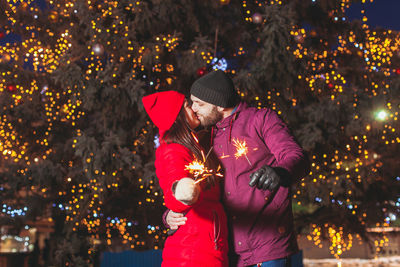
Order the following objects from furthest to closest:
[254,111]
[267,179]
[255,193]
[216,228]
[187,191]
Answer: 1. [254,111]
2. [255,193]
3. [216,228]
4. [187,191]
5. [267,179]

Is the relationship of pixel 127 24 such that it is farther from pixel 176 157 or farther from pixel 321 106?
pixel 176 157

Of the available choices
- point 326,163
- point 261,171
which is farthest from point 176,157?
point 326,163

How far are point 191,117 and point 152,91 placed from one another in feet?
19.6

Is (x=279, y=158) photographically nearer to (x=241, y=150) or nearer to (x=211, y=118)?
(x=241, y=150)

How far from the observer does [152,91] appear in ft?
28.5

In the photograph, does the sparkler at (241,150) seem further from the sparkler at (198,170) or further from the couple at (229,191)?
the sparkler at (198,170)

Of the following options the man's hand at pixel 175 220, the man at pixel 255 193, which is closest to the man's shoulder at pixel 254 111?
the man at pixel 255 193

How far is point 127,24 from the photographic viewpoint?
26.7 feet

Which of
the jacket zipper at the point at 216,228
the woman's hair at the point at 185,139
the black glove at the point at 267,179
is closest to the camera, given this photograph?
the black glove at the point at 267,179

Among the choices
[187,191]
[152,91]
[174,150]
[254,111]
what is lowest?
[187,191]

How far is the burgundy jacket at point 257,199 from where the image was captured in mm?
2443

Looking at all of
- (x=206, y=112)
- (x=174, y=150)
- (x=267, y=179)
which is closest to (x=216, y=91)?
(x=206, y=112)

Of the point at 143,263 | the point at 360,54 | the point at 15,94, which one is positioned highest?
the point at 360,54

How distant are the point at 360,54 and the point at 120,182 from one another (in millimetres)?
5859
